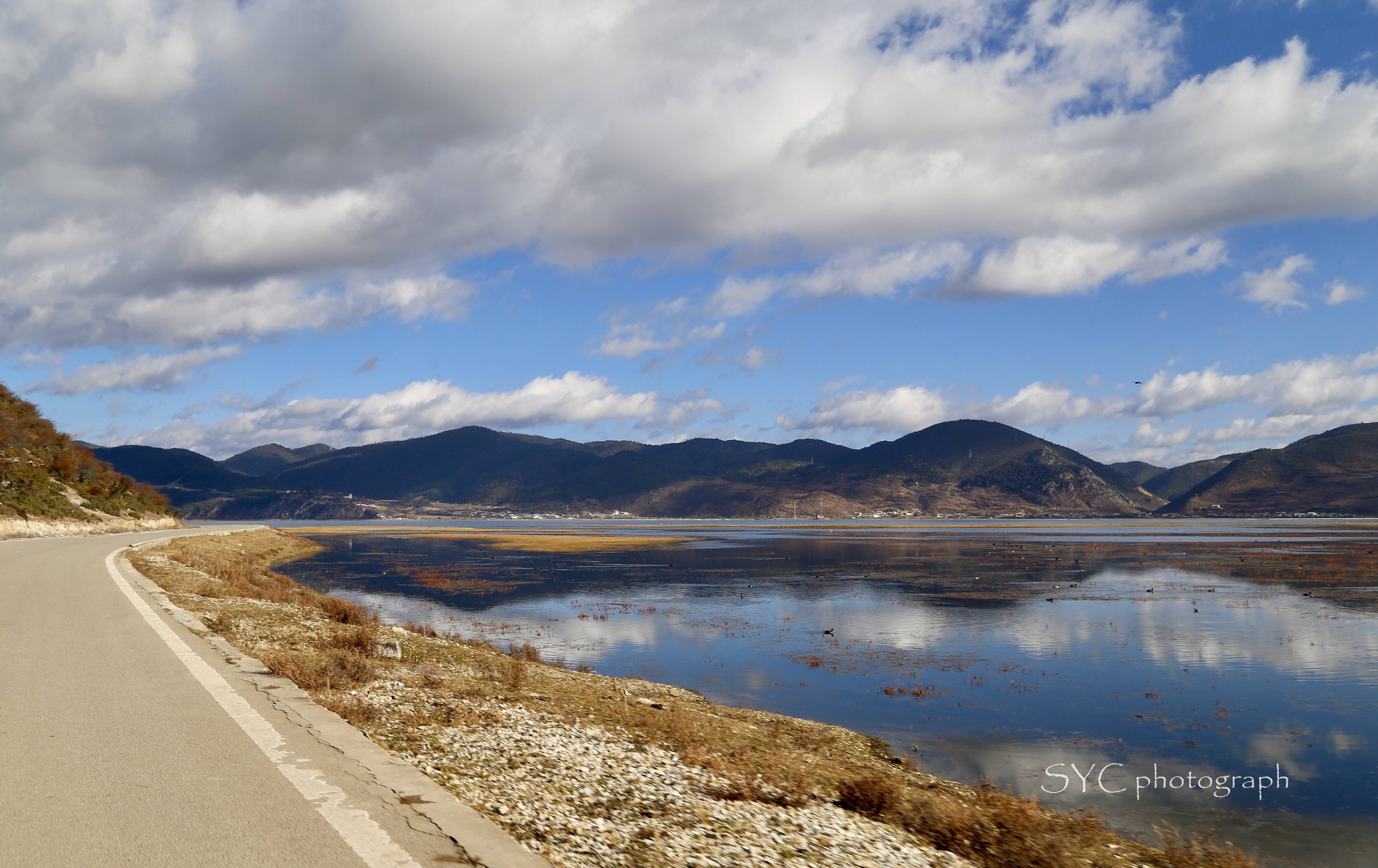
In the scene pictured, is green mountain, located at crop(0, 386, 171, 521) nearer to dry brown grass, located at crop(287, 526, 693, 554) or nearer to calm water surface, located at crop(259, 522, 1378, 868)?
calm water surface, located at crop(259, 522, 1378, 868)

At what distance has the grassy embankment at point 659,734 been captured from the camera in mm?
9312

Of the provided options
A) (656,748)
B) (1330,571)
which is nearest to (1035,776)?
(656,748)

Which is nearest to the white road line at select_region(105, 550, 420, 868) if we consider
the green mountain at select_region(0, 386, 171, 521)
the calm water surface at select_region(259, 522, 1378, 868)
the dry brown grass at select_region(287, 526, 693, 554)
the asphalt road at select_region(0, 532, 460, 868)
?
the asphalt road at select_region(0, 532, 460, 868)

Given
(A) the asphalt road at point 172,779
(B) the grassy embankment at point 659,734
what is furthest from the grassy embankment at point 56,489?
(A) the asphalt road at point 172,779

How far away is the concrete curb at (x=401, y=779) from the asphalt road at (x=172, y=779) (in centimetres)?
14

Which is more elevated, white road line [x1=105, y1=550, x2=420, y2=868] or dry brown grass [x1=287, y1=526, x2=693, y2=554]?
white road line [x1=105, y1=550, x2=420, y2=868]

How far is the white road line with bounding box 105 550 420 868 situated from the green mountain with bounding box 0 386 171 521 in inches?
2666

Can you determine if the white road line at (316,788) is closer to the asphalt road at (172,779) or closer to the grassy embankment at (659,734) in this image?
the asphalt road at (172,779)

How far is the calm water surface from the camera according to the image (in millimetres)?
14961

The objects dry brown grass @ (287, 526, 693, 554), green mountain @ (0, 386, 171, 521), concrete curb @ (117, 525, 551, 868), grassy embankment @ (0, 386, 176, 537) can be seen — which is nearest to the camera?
concrete curb @ (117, 525, 551, 868)

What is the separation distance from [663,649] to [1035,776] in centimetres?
1603

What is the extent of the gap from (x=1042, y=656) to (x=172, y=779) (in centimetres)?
2571

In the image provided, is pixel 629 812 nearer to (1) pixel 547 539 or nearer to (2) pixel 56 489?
(2) pixel 56 489

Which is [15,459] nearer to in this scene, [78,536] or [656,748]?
[78,536]
